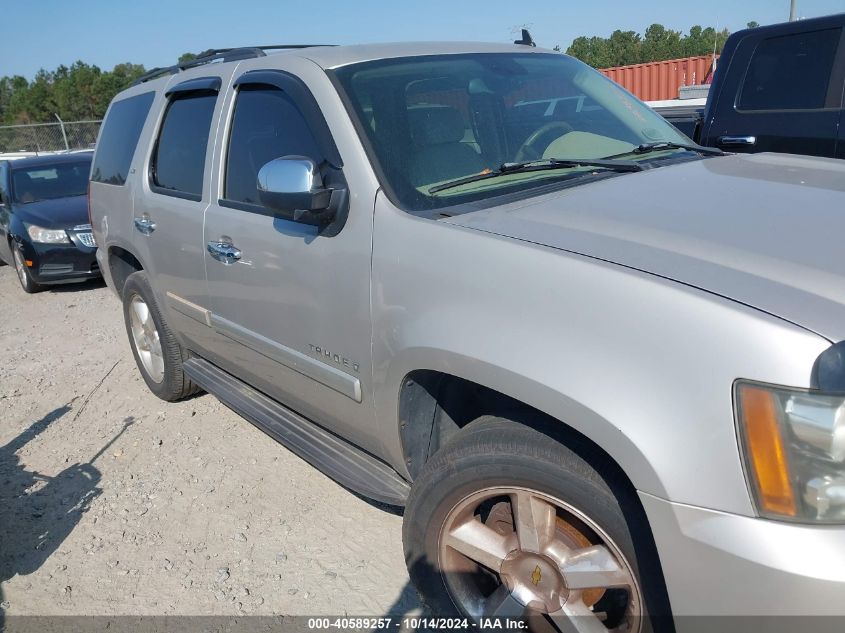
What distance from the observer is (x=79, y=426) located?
4531 millimetres

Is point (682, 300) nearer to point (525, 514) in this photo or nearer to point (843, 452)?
point (843, 452)

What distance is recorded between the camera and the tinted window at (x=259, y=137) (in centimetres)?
293

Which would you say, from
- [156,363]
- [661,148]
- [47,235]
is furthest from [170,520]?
[47,235]

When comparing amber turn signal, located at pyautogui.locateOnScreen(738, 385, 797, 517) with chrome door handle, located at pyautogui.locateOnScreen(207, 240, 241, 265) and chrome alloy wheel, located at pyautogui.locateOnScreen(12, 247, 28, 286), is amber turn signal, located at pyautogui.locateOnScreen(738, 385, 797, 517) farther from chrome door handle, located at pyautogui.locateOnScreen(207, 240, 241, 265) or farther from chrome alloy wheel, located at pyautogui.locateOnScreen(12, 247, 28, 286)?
chrome alloy wheel, located at pyautogui.locateOnScreen(12, 247, 28, 286)

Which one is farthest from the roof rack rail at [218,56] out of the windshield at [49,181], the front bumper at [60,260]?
the windshield at [49,181]

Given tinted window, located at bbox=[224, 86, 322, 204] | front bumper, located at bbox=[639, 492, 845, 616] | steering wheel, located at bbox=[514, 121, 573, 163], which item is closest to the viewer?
front bumper, located at bbox=[639, 492, 845, 616]

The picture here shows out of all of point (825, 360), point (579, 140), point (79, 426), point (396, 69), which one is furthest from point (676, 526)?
point (79, 426)

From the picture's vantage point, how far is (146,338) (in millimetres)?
4746

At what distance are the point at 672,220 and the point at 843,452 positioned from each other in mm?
806

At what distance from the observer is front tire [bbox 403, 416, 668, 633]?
186cm

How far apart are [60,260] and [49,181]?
1.88 m

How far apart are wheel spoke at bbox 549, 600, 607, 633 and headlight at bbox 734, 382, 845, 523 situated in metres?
0.71

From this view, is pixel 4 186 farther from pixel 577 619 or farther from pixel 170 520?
pixel 577 619

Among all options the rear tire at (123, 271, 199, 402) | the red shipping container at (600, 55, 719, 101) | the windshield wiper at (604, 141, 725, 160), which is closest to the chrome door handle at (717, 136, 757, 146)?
the windshield wiper at (604, 141, 725, 160)
